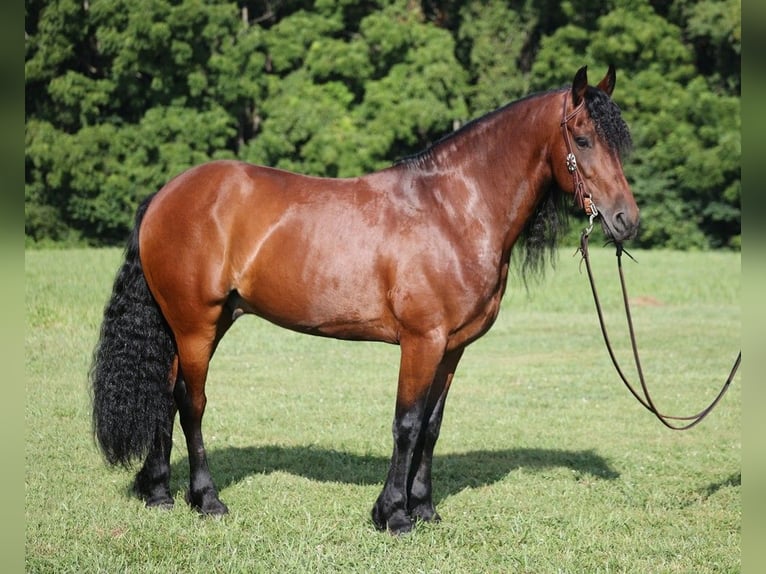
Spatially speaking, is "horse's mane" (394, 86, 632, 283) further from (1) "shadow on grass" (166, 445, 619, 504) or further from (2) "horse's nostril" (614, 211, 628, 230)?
(1) "shadow on grass" (166, 445, 619, 504)

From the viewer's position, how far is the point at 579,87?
14.9ft

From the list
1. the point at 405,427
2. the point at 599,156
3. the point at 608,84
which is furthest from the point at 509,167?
the point at 405,427

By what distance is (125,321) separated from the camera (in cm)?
531

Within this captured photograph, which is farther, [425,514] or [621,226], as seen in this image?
[425,514]

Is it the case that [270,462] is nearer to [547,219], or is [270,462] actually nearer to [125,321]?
[125,321]

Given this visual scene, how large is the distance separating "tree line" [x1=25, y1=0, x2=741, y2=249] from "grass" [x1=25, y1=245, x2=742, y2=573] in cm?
1698

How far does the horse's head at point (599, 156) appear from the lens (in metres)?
4.49

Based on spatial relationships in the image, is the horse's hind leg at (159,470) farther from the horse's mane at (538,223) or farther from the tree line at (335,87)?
the tree line at (335,87)

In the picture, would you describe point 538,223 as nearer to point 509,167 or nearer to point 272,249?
point 509,167

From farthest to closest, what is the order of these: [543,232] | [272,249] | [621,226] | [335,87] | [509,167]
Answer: [335,87] < [543,232] < [272,249] < [509,167] < [621,226]

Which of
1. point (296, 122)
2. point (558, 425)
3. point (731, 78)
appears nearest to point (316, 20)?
point (296, 122)

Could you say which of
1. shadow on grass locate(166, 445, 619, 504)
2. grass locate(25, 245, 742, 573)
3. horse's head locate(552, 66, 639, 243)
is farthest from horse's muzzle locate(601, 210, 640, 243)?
shadow on grass locate(166, 445, 619, 504)

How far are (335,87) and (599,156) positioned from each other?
91.3ft

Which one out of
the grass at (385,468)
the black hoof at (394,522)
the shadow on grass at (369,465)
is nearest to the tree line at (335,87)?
the grass at (385,468)
